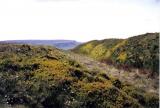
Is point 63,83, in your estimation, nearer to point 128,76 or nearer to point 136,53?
point 128,76

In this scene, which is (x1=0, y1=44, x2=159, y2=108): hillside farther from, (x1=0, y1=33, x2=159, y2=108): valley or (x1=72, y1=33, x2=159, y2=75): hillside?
(x1=72, y1=33, x2=159, y2=75): hillside

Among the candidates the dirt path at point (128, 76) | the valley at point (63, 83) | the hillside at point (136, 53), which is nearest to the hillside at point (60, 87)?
the valley at point (63, 83)

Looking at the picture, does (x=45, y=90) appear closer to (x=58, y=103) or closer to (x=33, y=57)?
(x=58, y=103)

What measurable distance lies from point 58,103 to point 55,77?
6.03 feet

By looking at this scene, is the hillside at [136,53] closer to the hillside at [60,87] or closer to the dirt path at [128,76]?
the dirt path at [128,76]

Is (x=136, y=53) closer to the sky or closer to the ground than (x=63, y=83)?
closer to the sky

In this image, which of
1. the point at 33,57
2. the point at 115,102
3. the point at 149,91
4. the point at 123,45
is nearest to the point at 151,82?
the point at 149,91

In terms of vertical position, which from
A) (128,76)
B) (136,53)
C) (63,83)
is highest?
(136,53)

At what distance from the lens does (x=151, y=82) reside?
85.4 ft

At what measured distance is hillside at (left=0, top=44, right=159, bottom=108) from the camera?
2066 centimetres

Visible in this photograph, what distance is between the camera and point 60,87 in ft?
70.0

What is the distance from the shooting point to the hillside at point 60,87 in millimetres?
20656

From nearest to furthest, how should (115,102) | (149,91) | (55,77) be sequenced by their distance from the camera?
(115,102), (55,77), (149,91)

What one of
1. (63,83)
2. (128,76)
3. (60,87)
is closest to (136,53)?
Result: (128,76)
